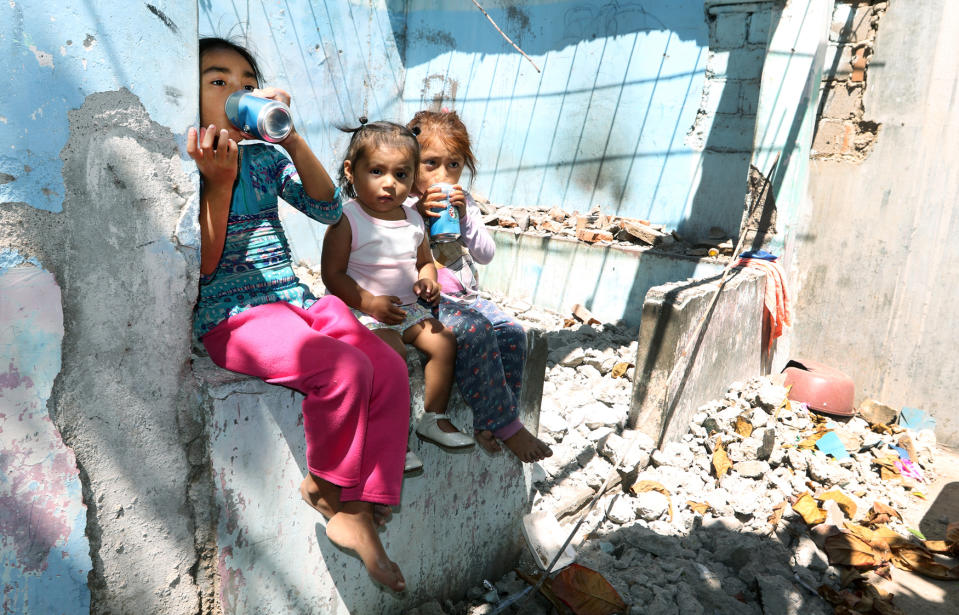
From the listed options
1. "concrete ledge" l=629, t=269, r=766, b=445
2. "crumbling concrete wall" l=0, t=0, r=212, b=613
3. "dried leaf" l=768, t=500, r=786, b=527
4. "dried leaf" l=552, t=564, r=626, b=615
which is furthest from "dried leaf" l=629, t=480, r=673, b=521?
"crumbling concrete wall" l=0, t=0, r=212, b=613

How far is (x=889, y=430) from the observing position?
5.05 metres

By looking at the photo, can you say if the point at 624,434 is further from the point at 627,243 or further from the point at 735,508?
the point at 627,243

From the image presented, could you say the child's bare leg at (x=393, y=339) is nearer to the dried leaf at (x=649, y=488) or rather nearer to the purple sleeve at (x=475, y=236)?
the purple sleeve at (x=475, y=236)

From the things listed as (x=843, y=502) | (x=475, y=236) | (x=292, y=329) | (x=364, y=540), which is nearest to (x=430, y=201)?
(x=475, y=236)

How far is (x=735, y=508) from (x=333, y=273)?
2588 millimetres

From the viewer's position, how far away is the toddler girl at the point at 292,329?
1653mm

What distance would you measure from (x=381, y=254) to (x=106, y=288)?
90cm

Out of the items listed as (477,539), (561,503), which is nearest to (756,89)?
(561,503)

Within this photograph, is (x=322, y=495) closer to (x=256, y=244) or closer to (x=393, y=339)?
(x=393, y=339)

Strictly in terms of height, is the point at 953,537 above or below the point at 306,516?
below

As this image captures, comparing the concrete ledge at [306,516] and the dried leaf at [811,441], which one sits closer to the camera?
the concrete ledge at [306,516]

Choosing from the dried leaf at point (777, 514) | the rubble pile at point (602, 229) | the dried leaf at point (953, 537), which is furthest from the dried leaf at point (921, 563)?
the rubble pile at point (602, 229)

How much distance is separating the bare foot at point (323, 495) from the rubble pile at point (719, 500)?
2.51 feet

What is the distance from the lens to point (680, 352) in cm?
379
